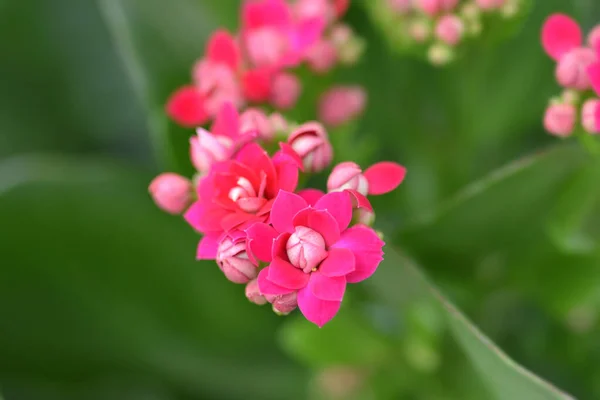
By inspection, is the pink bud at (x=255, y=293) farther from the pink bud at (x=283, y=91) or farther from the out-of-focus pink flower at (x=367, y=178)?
the pink bud at (x=283, y=91)

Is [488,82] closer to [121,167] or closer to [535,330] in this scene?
[535,330]

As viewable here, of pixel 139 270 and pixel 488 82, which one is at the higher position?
pixel 488 82

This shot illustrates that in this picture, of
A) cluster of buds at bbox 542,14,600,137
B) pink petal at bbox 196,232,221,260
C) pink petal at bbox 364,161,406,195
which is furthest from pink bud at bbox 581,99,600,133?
pink petal at bbox 196,232,221,260

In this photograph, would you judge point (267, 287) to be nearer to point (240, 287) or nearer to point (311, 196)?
point (311, 196)

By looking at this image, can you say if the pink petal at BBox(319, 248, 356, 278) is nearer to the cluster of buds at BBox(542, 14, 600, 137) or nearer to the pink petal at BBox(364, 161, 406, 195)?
the pink petal at BBox(364, 161, 406, 195)

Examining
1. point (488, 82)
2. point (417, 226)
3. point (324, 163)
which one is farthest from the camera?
point (488, 82)

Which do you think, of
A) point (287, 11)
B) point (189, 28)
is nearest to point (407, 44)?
point (287, 11)

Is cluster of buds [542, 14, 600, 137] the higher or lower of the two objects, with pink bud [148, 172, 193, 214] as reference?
higher

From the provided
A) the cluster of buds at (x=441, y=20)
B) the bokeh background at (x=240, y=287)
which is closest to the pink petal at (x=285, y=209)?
the bokeh background at (x=240, y=287)
